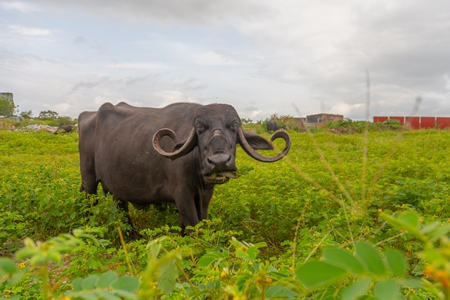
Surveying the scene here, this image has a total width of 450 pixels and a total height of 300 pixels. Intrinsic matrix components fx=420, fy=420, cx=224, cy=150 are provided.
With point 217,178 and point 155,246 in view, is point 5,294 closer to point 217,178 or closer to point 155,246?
point 155,246

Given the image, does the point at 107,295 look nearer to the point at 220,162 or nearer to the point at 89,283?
the point at 89,283

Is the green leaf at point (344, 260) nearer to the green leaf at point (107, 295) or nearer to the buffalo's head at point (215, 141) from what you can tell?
the green leaf at point (107, 295)

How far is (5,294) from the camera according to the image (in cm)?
181

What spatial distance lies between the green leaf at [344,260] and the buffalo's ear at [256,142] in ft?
11.9

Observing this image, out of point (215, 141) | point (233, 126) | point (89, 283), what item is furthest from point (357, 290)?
point (233, 126)

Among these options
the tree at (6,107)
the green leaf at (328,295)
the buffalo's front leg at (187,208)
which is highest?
the tree at (6,107)

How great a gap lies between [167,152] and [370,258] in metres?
3.48

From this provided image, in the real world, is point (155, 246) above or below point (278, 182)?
above

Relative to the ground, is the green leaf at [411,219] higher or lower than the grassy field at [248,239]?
higher

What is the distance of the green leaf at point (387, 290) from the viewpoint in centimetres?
53

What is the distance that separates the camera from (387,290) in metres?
0.54

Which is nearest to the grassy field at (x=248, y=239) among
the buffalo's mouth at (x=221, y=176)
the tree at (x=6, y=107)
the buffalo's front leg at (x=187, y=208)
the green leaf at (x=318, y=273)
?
the green leaf at (x=318, y=273)

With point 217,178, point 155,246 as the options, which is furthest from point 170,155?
point 155,246

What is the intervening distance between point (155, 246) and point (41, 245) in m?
0.26
